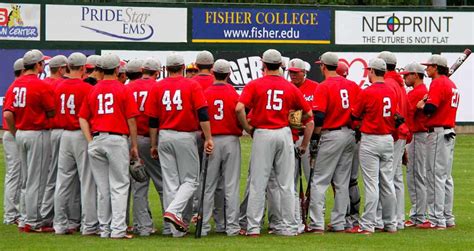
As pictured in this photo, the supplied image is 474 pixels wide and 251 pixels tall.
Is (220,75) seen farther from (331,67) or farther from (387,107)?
(387,107)

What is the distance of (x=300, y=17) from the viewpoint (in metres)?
30.7

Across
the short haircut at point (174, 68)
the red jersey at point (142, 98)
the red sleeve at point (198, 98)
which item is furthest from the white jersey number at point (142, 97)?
the red sleeve at point (198, 98)

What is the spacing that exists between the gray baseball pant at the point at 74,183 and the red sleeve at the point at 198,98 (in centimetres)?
152

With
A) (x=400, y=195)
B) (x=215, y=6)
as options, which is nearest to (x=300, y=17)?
(x=215, y=6)

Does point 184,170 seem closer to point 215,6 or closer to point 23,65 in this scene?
point 23,65

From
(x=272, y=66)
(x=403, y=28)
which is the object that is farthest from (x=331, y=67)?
(x=403, y=28)

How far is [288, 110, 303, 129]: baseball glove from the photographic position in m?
15.2

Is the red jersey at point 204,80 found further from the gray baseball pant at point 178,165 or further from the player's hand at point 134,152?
the player's hand at point 134,152

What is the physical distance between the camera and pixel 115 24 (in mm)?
29703

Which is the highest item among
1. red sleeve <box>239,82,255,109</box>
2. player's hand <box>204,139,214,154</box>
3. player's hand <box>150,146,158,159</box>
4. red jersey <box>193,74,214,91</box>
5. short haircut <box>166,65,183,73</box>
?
short haircut <box>166,65,183,73</box>

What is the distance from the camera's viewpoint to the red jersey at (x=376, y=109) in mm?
15406

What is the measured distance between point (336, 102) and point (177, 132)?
216 centimetres

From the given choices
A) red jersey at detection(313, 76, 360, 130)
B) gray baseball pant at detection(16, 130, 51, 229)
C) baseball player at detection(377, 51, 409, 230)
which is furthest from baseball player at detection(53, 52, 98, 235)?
baseball player at detection(377, 51, 409, 230)

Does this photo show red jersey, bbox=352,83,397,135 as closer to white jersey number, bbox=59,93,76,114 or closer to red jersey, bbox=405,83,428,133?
red jersey, bbox=405,83,428,133
